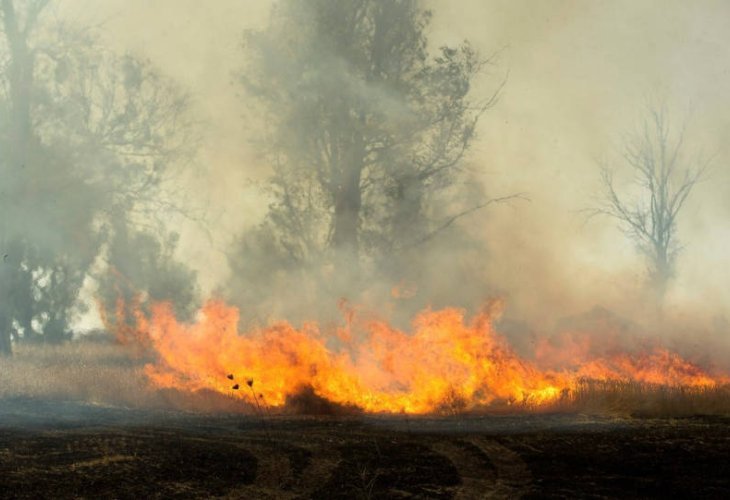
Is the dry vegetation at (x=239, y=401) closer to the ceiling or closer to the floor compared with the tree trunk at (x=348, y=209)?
closer to the floor

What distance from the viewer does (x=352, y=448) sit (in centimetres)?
1494

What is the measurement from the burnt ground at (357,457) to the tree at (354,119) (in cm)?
1017

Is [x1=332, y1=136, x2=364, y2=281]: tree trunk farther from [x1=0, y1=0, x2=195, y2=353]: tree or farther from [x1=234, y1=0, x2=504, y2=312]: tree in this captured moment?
[x1=0, y1=0, x2=195, y2=353]: tree

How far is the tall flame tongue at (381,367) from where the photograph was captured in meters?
20.6

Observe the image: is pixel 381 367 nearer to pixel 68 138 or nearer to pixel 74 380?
pixel 74 380

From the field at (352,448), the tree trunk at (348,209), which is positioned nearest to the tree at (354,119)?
the tree trunk at (348,209)

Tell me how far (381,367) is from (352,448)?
6409mm

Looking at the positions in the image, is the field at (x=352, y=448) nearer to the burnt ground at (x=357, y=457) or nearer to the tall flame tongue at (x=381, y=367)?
the burnt ground at (x=357, y=457)

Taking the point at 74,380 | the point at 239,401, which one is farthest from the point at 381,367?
the point at 74,380

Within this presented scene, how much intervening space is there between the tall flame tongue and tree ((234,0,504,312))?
6.12 m

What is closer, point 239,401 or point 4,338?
point 239,401

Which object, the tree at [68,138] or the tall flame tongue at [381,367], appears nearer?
the tall flame tongue at [381,367]

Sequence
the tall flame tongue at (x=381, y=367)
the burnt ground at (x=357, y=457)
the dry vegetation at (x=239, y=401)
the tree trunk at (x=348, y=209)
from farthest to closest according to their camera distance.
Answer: the tree trunk at (x=348, y=209) < the tall flame tongue at (x=381, y=367) < the dry vegetation at (x=239, y=401) < the burnt ground at (x=357, y=457)

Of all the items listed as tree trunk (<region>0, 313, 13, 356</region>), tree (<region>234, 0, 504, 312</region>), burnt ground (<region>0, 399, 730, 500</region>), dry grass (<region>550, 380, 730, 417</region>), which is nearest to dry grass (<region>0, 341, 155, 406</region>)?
tree trunk (<region>0, 313, 13, 356</region>)
